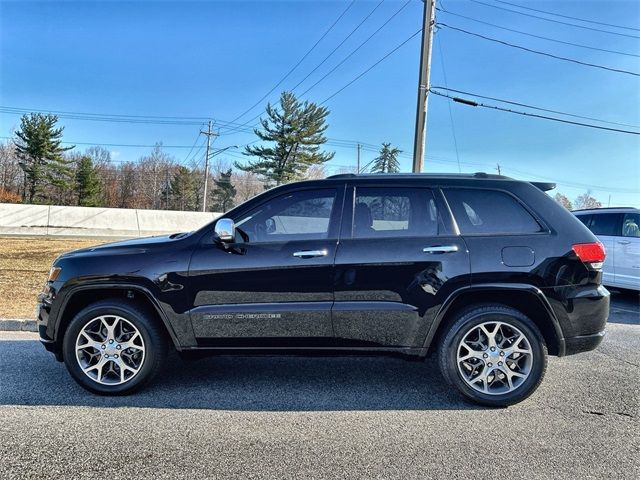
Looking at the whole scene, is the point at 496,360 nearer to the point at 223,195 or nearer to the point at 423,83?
the point at 423,83

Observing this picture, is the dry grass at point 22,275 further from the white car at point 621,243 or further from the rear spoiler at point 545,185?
the white car at point 621,243

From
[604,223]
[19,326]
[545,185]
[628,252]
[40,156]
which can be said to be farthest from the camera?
[40,156]

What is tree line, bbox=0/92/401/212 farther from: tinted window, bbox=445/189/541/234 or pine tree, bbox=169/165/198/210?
tinted window, bbox=445/189/541/234

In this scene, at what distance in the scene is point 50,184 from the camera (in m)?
50.8

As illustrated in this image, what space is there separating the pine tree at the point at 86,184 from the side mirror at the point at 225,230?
5546 centimetres

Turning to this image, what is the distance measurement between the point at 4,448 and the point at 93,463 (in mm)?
669

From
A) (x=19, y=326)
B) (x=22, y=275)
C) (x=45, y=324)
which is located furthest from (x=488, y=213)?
(x=22, y=275)

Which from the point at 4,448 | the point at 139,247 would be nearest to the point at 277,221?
the point at 139,247

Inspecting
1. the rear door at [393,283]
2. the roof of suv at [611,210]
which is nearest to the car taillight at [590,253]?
the rear door at [393,283]

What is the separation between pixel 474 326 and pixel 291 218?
1788 millimetres

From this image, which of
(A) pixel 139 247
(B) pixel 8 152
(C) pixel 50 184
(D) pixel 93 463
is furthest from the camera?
(B) pixel 8 152

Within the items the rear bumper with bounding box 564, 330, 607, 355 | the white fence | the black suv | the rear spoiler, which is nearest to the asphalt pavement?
the black suv

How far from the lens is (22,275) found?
946cm

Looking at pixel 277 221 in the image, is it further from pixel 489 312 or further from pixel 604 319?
pixel 604 319
